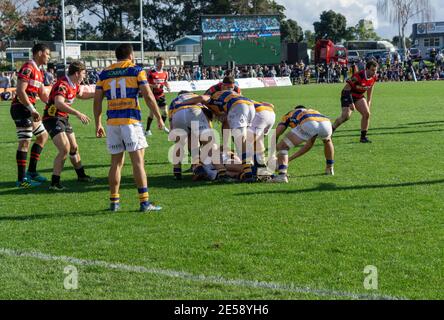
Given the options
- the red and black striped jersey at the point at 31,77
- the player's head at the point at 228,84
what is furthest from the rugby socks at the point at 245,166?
the red and black striped jersey at the point at 31,77

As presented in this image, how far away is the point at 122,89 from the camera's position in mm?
7965

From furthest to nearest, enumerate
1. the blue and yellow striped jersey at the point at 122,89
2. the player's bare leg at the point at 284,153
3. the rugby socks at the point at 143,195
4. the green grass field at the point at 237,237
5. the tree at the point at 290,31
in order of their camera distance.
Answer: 1. the tree at the point at 290,31
2. the player's bare leg at the point at 284,153
3. the rugby socks at the point at 143,195
4. the blue and yellow striped jersey at the point at 122,89
5. the green grass field at the point at 237,237

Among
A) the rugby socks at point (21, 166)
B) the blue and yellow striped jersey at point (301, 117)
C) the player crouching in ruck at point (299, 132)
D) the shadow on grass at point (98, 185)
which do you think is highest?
the blue and yellow striped jersey at point (301, 117)

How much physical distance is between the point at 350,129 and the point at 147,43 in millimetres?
71269

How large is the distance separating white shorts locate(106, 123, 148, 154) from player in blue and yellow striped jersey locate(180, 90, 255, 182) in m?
2.56

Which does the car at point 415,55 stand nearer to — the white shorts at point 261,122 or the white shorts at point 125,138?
the white shorts at point 261,122

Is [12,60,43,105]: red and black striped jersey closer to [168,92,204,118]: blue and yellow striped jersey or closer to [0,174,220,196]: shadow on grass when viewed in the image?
[0,174,220,196]: shadow on grass

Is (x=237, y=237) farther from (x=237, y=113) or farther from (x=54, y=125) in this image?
(x=54, y=125)

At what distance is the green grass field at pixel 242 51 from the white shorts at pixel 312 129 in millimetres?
42481

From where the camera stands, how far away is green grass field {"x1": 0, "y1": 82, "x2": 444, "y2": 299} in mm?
5406

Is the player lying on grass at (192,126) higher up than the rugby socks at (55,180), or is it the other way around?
the player lying on grass at (192,126)

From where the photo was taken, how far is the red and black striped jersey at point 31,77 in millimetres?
10086
